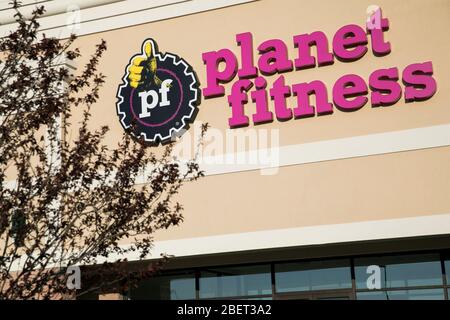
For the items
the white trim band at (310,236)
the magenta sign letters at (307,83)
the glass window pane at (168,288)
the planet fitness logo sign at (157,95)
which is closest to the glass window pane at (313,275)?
the white trim band at (310,236)

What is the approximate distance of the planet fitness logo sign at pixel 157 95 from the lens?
2030 centimetres

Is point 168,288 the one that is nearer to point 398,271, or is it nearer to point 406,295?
point 398,271

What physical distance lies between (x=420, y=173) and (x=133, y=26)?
9330 mm

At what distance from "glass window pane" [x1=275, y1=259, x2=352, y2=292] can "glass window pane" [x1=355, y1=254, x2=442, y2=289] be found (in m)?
0.39

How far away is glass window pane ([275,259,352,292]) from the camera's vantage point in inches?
786

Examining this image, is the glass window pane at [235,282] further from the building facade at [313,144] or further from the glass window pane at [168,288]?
the glass window pane at [168,288]

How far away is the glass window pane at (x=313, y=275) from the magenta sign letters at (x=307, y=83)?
4.29 metres

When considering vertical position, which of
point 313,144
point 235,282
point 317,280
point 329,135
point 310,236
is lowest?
point 317,280

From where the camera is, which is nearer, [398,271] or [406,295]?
[406,295]

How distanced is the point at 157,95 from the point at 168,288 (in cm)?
578

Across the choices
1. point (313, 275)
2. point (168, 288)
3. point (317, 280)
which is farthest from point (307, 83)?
point (168, 288)

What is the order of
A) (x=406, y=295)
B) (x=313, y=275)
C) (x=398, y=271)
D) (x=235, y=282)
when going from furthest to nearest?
(x=235, y=282) → (x=313, y=275) → (x=398, y=271) → (x=406, y=295)

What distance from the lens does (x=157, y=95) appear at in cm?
2062
